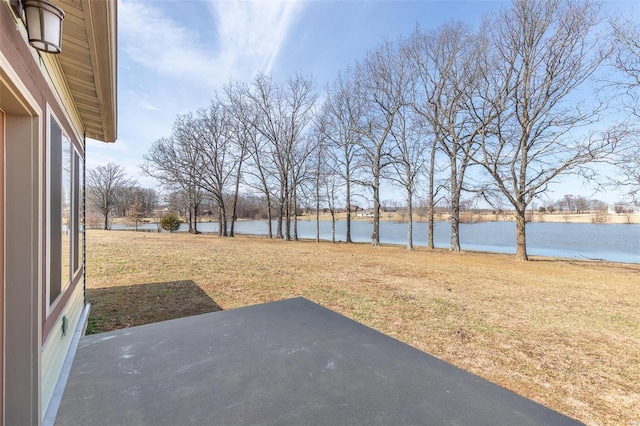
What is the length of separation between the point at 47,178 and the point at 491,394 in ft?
9.38

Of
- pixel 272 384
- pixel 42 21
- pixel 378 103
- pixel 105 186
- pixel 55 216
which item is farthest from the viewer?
pixel 105 186

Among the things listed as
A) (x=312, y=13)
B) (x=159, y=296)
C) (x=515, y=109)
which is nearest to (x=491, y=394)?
(x=159, y=296)

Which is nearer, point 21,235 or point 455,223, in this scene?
point 21,235

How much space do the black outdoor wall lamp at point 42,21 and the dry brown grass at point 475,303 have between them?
3.44m

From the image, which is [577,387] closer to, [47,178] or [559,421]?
[559,421]

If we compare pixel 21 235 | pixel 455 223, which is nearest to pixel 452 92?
pixel 455 223

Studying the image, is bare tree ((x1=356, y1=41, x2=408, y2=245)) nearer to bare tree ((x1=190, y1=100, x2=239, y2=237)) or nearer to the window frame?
bare tree ((x1=190, y1=100, x2=239, y2=237))

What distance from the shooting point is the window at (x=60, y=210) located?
1884mm

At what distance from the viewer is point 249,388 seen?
169 cm

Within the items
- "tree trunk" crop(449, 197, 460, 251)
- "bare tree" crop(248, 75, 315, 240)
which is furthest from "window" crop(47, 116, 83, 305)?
"bare tree" crop(248, 75, 315, 240)

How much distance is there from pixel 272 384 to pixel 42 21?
2100 mm

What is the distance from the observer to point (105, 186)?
26.2m

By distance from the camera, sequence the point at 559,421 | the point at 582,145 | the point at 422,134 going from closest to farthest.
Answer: the point at 559,421, the point at 582,145, the point at 422,134

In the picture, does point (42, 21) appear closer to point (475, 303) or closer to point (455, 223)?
point (475, 303)
